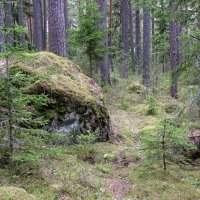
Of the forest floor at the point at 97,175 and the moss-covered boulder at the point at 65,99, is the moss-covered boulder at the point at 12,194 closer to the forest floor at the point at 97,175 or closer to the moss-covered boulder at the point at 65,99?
the forest floor at the point at 97,175

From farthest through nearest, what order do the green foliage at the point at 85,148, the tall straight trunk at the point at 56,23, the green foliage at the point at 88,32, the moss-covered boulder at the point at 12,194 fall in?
the green foliage at the point at 88,32
the tall straight trunk at the point at 56,23
the green foliage at the point at 85,148
the moss-covered boulder at the point at 12,194

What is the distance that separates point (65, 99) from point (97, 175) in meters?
2.09

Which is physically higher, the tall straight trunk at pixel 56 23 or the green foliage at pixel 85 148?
the tall straight trunk at pixel 56 23

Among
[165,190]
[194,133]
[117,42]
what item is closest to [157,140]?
[165,190]

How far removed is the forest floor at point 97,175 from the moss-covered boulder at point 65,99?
0.53 metres

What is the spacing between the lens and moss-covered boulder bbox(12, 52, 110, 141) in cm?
694

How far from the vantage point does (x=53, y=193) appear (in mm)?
4555

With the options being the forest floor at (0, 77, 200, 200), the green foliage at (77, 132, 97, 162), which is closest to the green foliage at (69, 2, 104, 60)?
the forest floor at (0, 77, 200, 200)

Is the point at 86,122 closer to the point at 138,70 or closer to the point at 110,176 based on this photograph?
the point at 110,176

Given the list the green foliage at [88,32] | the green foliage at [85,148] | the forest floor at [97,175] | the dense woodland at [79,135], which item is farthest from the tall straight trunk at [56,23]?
the green foliage at [85,148]

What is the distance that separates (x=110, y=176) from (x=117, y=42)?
2672 cm

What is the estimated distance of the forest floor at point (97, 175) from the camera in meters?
4.72

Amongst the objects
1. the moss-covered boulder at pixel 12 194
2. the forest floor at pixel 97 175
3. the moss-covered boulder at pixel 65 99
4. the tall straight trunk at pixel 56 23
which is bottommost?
the forest floor at pixel 97 175

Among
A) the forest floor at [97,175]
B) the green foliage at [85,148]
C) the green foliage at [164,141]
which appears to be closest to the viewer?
the forest floor at [97,175]
